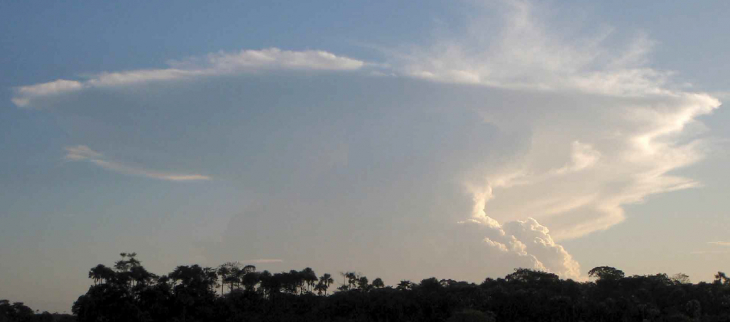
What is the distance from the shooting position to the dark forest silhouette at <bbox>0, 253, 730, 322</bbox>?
97500mm

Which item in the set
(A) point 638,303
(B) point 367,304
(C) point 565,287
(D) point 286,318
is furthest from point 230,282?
(A) point 638,303

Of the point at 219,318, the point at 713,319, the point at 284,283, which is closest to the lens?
the point at 713,319

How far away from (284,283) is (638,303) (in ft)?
203

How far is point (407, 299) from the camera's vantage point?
109 metres

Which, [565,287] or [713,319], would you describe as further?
[565,287]

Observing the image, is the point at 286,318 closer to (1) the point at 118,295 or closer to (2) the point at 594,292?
(1) the point at 118,295

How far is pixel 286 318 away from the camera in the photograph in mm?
112188

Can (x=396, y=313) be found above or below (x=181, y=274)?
below

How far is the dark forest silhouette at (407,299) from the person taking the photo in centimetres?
9750

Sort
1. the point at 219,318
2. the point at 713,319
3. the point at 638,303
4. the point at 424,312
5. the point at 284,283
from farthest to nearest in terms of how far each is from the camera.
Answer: the point at 284,283 < the point at 219,318 < the point at 424,312 < the point at 638,303 < the point at 713,319

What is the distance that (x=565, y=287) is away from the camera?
10825cm

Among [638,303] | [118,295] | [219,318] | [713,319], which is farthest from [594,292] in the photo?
[118,295]

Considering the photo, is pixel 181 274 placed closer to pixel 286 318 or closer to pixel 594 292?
pixel 286 318

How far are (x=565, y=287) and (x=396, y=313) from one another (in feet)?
88.2
